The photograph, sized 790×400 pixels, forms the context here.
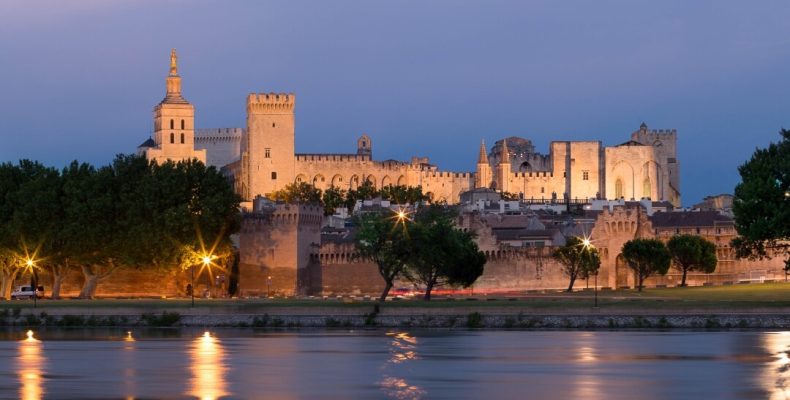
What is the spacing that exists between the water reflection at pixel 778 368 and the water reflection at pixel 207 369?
495 inches

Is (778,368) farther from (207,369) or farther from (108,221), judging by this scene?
(108,221)

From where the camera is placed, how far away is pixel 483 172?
182 meters

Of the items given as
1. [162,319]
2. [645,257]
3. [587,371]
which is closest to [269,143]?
[645,257]

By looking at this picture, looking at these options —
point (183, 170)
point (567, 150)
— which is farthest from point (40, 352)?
point (567, 150)

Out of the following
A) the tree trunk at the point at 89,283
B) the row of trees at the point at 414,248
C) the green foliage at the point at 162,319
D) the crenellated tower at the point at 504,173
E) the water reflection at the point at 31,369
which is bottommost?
the water reflection at the point at 31,369

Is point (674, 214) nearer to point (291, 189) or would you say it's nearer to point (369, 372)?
point (291, 189)

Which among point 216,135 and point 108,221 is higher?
point 216,135

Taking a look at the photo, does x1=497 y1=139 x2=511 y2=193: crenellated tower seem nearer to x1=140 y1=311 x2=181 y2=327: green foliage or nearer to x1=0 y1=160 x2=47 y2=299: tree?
x1=0 y1=160 x2=47 y2=299: tree

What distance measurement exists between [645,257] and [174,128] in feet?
279

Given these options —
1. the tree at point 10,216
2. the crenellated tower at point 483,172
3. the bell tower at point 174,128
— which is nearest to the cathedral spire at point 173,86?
the bell tower at point 174,128

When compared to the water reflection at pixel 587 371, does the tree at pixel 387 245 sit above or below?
above

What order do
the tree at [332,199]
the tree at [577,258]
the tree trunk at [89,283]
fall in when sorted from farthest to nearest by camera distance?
1. the tree at [332,199]
2. the tree at [577,258]
3. the tree trunk at [89,283]

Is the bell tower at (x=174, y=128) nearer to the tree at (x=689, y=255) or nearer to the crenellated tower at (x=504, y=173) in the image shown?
the crenellated tower at (x=504, y=173)

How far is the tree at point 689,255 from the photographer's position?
317 feet
